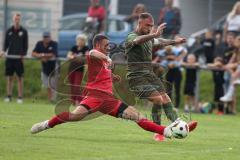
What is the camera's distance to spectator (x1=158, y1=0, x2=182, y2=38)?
85.0 ft

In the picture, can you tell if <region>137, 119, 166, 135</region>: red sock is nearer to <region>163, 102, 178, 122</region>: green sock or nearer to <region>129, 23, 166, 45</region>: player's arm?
<region>163, 102, 178, 122</region>: green sock

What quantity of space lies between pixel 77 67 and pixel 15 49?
4.31 metres

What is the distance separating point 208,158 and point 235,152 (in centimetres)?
115

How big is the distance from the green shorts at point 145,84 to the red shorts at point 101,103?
1.58ft

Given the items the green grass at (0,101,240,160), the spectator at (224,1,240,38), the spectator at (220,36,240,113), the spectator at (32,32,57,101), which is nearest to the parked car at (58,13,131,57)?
the spectator at (32,32,57,101)

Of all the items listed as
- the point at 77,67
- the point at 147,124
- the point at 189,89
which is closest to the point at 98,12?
the point at 189,89

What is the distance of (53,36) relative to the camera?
90.0ft

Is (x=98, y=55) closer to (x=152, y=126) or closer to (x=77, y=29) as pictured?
(x=152, y=126)

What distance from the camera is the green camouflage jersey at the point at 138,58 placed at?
14.4 metres

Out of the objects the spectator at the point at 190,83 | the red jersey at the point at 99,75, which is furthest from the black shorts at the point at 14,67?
the red jersey at the point at 99,75

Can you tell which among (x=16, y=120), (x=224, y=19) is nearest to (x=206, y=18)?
(x=224, y=19)

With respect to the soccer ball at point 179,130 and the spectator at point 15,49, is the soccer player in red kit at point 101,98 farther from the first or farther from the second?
the spectator at point 15,49

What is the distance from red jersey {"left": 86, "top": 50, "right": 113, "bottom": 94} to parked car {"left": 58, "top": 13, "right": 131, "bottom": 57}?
12.2 meters

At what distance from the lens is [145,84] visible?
47.4 feet
